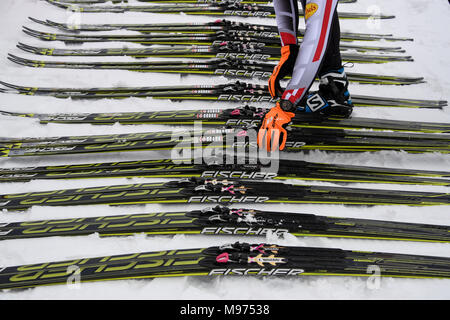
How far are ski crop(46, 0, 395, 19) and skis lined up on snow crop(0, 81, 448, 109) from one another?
66.7 inches

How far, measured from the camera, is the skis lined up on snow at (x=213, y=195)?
99.8 inches

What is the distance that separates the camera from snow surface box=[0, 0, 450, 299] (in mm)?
2094

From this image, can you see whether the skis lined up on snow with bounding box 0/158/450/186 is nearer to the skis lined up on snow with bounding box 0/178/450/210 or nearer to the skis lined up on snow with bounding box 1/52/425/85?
the skis lined up on snow with bounding box 0/178/450/210

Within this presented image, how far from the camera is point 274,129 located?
103 inches

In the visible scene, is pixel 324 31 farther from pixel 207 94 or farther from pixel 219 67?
pixel 219 67

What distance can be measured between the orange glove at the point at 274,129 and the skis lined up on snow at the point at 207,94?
2.59 feet

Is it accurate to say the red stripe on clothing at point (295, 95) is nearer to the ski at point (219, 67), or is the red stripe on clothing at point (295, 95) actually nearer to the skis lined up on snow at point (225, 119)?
the skis lined up on snow at point (225, 119)

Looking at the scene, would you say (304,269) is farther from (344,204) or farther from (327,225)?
(344,204)

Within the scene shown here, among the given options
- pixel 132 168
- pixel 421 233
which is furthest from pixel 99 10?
pixel 421 233

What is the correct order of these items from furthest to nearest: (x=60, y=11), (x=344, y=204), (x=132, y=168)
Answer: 1. (x=60, y=11)
2. (x=132, y=168)
3. (x=344, y=204)

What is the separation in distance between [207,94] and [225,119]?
474mm

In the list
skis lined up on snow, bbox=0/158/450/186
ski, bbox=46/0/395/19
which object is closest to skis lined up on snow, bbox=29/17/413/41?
ski, bbox=46/0/395/19

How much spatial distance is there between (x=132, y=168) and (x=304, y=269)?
164 cm

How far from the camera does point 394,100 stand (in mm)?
3451
